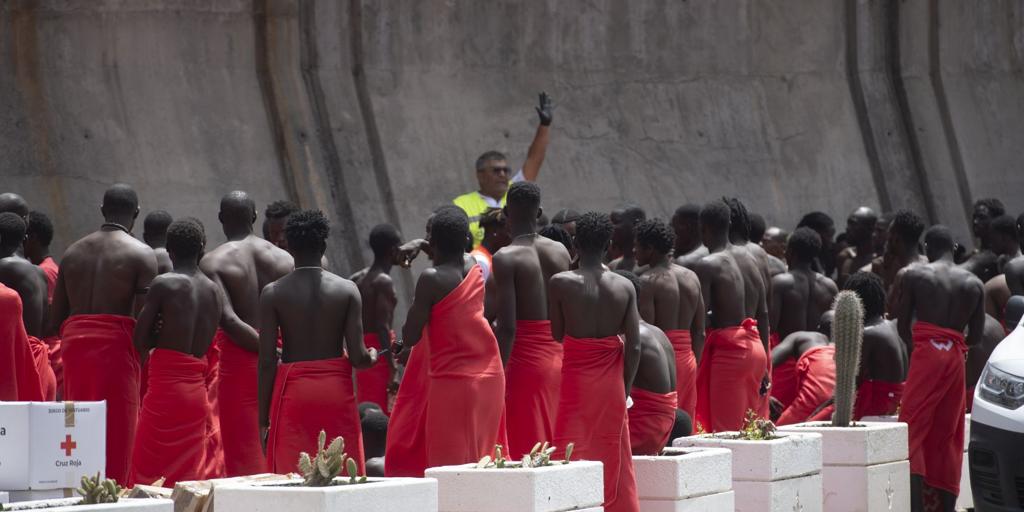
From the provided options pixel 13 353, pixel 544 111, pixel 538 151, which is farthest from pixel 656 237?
pixel 544 111

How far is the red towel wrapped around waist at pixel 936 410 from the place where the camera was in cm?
1093

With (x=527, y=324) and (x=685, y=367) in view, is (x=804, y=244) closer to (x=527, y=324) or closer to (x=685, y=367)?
(x=685, y=367)

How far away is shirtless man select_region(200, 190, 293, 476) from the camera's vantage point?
992cm

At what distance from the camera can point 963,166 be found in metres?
19.7

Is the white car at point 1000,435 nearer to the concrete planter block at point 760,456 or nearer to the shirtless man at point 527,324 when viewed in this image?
the concrete planter block at point 760,456

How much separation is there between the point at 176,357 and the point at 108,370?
0.52m

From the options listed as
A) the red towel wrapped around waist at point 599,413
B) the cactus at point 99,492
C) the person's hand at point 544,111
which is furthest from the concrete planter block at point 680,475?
the person's hand at point 544,111

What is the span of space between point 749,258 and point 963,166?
8.77 meters

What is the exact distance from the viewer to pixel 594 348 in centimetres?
868

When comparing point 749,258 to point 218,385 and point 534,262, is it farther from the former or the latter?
point 218,385

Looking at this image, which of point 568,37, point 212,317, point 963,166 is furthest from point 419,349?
point 963,166

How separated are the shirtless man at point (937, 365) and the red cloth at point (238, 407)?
163 inches

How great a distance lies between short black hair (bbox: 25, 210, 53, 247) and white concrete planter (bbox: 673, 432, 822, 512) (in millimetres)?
4559

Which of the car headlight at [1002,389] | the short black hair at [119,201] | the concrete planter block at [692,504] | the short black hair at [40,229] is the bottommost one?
the concrete planter block at [692,504]
